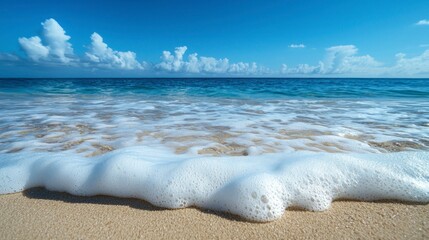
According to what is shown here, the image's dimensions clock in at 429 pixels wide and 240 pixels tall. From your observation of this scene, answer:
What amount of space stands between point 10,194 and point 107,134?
5.38ft

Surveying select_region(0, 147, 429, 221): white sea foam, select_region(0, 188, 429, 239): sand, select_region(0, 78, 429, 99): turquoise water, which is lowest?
select_region(0, 78, 429, 99): turquoise water

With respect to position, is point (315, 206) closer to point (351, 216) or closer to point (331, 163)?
point (351, 216)

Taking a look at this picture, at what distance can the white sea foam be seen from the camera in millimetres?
1695

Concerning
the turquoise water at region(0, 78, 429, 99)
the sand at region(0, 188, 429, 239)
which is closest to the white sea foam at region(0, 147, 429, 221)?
the sand at region(0, 188, 429, 239)

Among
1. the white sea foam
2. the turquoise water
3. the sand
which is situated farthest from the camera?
the turquoise water

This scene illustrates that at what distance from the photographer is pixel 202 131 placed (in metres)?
3.64

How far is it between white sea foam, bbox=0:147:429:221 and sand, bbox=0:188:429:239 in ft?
0.26

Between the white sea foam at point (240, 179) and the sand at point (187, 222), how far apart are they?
79mm

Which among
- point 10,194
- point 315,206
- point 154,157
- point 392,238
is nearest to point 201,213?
point 315,206

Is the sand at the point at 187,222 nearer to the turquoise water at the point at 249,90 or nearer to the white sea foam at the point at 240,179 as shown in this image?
the white sea foam at the point at 240,179

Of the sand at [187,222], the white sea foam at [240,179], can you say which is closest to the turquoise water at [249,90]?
the white sea foam at [240,179]

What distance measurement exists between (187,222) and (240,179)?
0.54 metres

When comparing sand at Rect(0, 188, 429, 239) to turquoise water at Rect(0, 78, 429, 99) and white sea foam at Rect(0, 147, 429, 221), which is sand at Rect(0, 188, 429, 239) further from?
turquoise water at Rect(0, 78, 429, 99)

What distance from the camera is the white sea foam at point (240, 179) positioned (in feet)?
5.56
